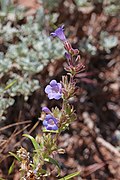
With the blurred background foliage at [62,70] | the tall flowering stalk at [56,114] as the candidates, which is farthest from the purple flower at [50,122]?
the blurred background foliage at [62,70]

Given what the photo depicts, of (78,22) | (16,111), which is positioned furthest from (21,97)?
(78,22)

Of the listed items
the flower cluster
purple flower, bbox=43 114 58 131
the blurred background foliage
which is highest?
the blurred background foliage

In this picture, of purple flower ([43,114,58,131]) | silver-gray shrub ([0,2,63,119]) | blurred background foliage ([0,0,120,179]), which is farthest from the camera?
blurred background foliage ([0,0,120,179])

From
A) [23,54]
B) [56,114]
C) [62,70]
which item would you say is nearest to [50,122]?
[56,114]

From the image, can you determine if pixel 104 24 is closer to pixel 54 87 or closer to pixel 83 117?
pixel 83 117

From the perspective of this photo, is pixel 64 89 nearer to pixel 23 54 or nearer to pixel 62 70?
pixel 23 54

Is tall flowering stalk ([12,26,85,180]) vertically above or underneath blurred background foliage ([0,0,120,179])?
underneath

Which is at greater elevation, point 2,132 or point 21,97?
point 21,97

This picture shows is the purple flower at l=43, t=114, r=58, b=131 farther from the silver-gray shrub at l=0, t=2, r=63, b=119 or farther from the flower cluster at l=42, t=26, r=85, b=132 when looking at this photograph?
the silver-gray shrub at l=0, t=2, r=63, b=119

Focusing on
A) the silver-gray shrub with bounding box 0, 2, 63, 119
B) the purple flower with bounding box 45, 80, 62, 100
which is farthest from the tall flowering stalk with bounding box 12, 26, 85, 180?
the silver-gray shrub with bounding box 0, 2, 63, 119
